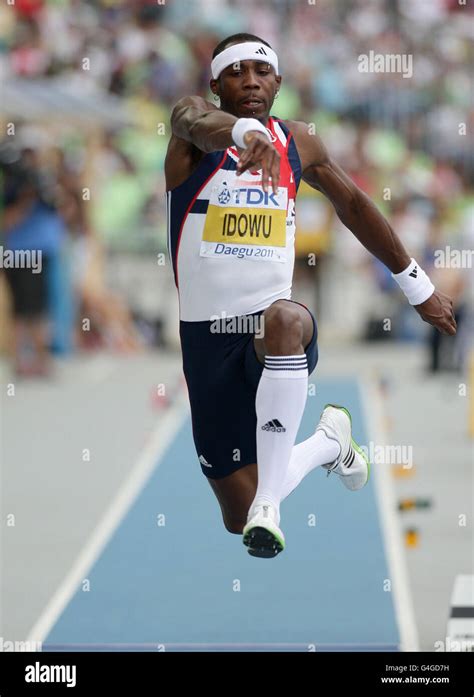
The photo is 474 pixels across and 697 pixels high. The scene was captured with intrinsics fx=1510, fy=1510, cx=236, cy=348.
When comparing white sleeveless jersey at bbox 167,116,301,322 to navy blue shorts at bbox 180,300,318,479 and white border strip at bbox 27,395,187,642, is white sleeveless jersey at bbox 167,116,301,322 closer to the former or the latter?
navy blue shorts at bbox 180,300,318,479

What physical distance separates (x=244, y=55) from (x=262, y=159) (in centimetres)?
79

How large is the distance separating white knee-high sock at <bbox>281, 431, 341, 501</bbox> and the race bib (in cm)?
80

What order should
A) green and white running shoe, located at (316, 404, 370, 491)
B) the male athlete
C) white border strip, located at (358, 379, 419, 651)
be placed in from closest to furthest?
the male athlete, green and white running shoe, located at (316, 404, 370, 491), white border strip, located at (358, 379, 419, 651)

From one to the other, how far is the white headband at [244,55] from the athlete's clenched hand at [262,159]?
719mm

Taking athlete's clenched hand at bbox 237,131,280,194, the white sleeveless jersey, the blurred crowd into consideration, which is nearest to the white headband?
the white sleeveless jersey

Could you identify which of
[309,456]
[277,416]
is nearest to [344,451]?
[309,456]

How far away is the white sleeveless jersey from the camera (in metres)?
5.31

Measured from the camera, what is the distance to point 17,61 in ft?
71.5

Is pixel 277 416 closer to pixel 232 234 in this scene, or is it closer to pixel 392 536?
pixel 232 234

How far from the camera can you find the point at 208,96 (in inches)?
965

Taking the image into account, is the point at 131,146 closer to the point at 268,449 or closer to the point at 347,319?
the point at 347,319

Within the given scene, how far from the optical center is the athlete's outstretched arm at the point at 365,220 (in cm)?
574

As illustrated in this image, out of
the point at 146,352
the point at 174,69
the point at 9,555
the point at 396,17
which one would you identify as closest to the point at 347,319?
the point at 146,352
